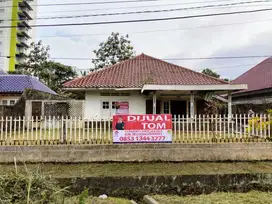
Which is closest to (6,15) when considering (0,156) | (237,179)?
(0,156)

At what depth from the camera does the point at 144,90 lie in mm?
14781

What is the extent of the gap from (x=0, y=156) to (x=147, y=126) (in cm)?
437

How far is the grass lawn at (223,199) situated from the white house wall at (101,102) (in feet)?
33.1

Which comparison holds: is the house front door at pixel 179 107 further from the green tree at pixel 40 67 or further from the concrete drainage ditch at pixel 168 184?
the green tree at pixel 40 67

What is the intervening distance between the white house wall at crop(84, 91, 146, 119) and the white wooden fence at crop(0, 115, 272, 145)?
24.9 ft

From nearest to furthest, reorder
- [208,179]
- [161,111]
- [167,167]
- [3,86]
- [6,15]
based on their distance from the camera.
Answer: [208,179] < [167,167] < [161,111] < [3,86] < [6,15]

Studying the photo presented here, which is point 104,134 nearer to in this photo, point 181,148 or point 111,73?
point 181,148

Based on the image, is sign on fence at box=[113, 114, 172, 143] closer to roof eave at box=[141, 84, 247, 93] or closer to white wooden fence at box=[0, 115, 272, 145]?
white wooden fence at box=[0, 115, 272, 145]

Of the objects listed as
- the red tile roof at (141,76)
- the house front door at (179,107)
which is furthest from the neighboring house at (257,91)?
the house front door at (179,107)

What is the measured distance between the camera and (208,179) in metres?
7.10

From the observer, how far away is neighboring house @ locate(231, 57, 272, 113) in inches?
665

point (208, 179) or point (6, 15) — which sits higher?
point (6, 15)

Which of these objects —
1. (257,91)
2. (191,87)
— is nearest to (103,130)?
(191,87)

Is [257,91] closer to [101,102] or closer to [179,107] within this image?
[179,107]
